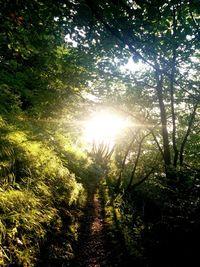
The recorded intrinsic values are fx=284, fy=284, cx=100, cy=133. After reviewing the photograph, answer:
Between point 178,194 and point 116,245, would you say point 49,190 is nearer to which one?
point 116,245

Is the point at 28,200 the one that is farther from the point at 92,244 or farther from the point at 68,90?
the point at 68,90

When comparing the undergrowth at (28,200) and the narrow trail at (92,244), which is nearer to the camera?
the undergrowth at (28,200)

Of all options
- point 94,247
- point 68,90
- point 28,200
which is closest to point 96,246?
point 94,247

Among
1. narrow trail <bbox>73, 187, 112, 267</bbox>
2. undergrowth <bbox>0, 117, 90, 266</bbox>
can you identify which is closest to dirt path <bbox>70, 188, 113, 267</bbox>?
narrow trail <bbox>73, 187, 112, 267</bbox>

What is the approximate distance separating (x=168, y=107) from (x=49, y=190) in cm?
988

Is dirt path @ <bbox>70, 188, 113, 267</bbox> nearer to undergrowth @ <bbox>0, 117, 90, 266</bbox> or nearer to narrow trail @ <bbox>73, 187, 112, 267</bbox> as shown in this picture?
narrow trail @ <bbox>73, 187, 112, 267</bbox>

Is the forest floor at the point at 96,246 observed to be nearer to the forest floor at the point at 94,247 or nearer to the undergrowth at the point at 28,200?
the forest floor at the point at 94,247

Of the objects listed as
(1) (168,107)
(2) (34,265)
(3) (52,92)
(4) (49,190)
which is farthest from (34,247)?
(1) (168,107)

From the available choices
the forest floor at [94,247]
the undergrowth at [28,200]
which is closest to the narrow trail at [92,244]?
the forest floor at [94,247]

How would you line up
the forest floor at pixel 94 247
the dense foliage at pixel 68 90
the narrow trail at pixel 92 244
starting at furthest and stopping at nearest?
the narrow trail at pixel 92 244 < the forest floor at pixel 94 247 < the dense foliage at pixel 68 90

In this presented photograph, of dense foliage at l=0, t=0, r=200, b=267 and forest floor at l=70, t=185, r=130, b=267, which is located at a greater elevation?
dense foliage at l=0, t=0, r=200, b=267

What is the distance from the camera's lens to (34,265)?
5617mm

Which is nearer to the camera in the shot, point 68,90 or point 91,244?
point 91,244

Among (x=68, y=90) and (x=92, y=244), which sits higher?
(x=68, y=90)
